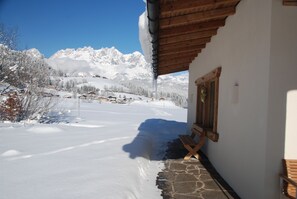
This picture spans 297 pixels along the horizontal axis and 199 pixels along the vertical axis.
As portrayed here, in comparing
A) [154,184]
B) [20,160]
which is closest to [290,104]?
[154,184]

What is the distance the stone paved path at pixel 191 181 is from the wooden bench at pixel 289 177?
1.21 metres

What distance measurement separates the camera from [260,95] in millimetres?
3230

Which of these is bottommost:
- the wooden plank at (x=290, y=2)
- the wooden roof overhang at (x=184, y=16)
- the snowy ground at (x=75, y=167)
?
the snowy ground at (x=75, y=167)

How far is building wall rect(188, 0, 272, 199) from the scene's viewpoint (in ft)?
10.4

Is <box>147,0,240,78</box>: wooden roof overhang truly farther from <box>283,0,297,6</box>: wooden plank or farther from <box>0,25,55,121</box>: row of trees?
<box>0,25,55,121</box>: row of trees

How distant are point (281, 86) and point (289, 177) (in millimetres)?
1091

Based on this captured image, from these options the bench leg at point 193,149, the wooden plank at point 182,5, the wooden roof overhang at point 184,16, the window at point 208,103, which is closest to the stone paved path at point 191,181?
the bench leg at point 193,149

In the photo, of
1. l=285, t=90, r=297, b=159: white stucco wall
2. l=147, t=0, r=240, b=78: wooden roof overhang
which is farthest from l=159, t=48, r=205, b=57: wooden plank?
l=285, t=90, r=297, b=159: white stucco wall

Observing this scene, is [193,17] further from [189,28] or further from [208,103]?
[208,103]

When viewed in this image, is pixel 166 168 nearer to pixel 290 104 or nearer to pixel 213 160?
pixel 213 160

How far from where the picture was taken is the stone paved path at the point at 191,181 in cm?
415

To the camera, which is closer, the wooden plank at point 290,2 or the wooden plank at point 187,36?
the wooden plank at point 290,2

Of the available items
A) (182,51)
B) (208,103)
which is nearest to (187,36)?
(182,51)

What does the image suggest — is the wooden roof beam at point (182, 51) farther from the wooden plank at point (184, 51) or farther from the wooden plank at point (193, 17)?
the wooden plank at point (193, 17)
